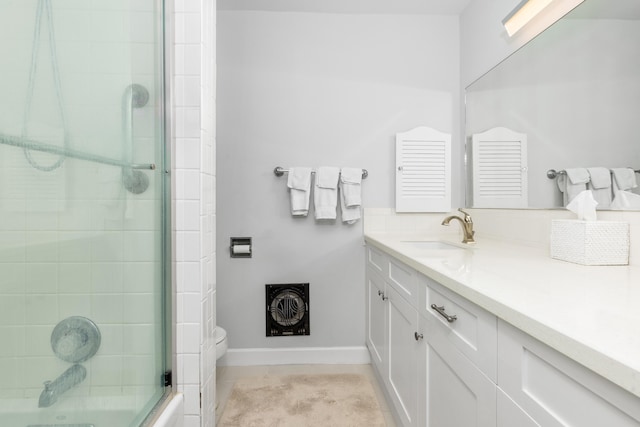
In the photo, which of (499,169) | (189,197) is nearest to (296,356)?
(189,197)

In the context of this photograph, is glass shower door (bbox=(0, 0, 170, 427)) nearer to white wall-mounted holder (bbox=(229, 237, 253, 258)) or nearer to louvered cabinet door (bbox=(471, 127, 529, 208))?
white wall-mounted holder (bbox=(229, 237, 253, 258))

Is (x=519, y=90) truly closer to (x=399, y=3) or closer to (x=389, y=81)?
(x=389, y=81)

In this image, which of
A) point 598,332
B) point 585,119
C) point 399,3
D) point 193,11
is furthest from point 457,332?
point 399,3

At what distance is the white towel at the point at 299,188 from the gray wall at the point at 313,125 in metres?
0.11

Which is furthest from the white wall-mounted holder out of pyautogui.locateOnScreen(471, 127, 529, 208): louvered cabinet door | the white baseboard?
pyautogui.locateOnScreen(471, 127, 529, 208): louvered cabinet door

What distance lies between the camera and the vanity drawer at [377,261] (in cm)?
178

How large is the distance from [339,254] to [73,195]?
165 centimetres

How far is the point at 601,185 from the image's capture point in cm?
125

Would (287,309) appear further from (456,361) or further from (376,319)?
(456,361)

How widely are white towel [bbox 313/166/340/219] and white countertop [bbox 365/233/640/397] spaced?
955 mm

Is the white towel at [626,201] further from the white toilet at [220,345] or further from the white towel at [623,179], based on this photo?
the white toilet at [220,345]

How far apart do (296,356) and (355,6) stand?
7.53 feet

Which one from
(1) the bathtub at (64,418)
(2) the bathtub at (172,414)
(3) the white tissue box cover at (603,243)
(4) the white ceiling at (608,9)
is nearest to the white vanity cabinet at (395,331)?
(3) the white tissue box cover at (603,243)

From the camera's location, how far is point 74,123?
858mm
